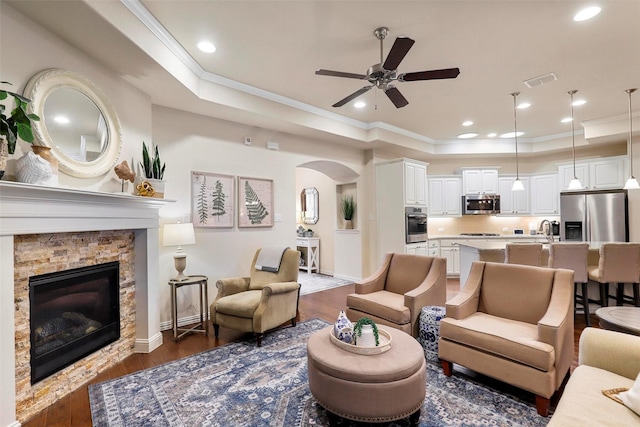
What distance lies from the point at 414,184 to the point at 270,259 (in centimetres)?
343

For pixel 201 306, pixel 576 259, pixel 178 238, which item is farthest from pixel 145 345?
pixel 576 259

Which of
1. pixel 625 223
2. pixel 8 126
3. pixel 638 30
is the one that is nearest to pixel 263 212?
pixel 8 126

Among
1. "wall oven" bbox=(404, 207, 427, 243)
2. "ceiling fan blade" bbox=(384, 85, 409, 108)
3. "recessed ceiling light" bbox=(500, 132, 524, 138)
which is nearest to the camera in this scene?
"ceiling fan blade" bbox=(384, 85, 409, 108)

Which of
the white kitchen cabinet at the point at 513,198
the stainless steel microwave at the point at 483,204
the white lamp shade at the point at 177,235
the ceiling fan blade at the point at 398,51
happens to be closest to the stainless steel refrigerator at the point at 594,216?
the white kitchen cabinet at the point at 513,198

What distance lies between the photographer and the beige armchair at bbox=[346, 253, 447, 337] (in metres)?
3.07

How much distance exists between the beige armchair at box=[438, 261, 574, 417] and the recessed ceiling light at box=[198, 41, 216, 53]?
3.34 meters

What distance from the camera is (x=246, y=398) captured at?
7.60 ft

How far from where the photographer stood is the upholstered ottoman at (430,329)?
116 inches

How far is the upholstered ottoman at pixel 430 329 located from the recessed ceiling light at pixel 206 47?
134 inches

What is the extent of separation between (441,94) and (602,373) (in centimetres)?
360

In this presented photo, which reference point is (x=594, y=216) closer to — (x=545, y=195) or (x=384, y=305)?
(x=545, y=195)

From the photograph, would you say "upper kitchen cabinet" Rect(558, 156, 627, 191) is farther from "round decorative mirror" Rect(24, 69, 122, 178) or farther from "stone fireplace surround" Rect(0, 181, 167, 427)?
"round decorative mirror" Rect(24, 69, 122, 178)

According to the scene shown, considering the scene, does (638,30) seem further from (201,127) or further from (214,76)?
(201,127)

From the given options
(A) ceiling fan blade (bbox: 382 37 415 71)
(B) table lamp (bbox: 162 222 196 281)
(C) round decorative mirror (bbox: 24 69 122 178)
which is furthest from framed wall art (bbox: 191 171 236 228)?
(A) ceiling fan blade (bbox: 382 37 415 71)
